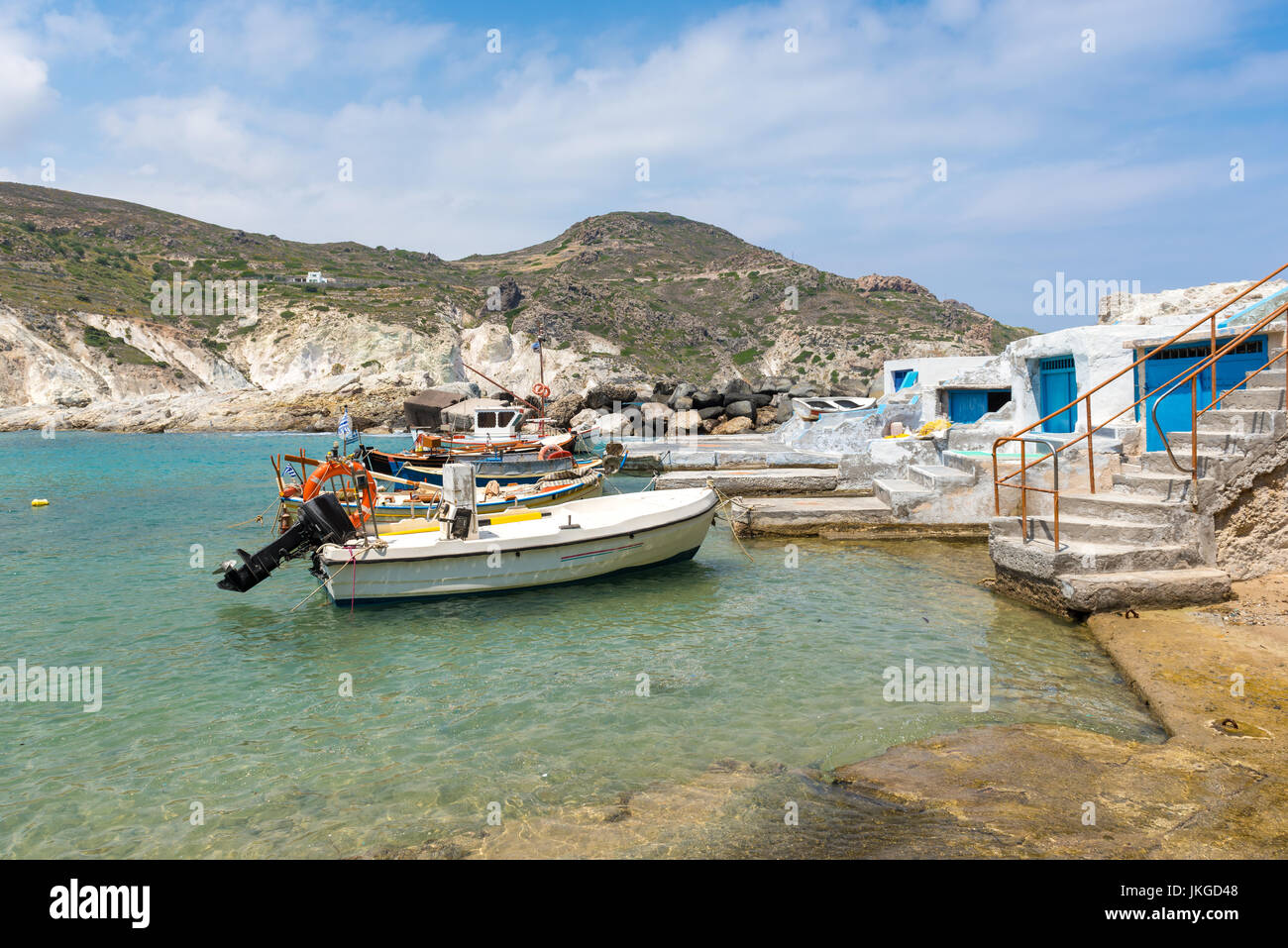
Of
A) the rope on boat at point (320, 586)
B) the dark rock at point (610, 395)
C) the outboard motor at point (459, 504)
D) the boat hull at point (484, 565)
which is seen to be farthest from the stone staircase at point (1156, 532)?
the dark rock at point (610, 395)

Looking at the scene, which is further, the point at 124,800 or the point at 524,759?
the point at 524,759

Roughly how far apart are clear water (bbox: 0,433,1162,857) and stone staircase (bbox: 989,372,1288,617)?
580mm

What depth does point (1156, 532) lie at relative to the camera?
855 cm

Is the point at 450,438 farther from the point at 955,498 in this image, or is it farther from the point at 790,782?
the point at 790,782

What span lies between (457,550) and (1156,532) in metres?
8.89

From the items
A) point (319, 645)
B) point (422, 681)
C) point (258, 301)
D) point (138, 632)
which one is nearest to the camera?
point (422, 681)

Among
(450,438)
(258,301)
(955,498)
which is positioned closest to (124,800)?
(955,498)

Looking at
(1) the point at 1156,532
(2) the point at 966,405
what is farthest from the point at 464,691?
(2) the point at 966,405

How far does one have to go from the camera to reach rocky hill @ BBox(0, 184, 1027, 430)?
64.1 metres

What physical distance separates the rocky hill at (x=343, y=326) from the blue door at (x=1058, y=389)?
96.5ft
